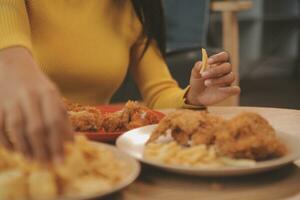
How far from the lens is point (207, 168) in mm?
652

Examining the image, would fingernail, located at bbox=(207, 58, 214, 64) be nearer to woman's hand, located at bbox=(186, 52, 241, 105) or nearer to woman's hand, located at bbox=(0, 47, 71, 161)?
woman's hand, located at bbox=(186, 52, 241, 105)

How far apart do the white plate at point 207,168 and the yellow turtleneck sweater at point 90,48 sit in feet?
1.62

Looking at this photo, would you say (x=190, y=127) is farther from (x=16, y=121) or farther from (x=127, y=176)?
(x=16, y=121)

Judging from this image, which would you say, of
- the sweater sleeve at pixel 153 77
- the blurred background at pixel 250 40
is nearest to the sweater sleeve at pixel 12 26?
the sweater sleeve at pixel 153 77

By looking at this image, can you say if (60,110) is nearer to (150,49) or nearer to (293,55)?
(150,49)

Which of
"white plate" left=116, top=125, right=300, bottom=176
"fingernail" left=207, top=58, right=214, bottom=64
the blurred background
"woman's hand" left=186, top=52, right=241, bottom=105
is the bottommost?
the blurred background

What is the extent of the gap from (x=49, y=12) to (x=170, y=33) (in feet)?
6.43

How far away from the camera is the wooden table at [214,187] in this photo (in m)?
0.64

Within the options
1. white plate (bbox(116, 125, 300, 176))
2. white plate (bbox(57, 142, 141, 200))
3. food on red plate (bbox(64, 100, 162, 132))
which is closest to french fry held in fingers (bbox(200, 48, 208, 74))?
food on red plate (bbox(64, 100, 162, 132))

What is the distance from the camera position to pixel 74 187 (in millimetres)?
569

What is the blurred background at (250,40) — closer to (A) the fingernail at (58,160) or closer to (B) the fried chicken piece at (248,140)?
(B) the fried chicken piece at (248,140)

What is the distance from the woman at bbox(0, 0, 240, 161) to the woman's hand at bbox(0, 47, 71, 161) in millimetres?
97

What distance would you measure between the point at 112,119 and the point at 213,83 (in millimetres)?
320

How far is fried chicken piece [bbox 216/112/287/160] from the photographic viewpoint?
26.8 inches
